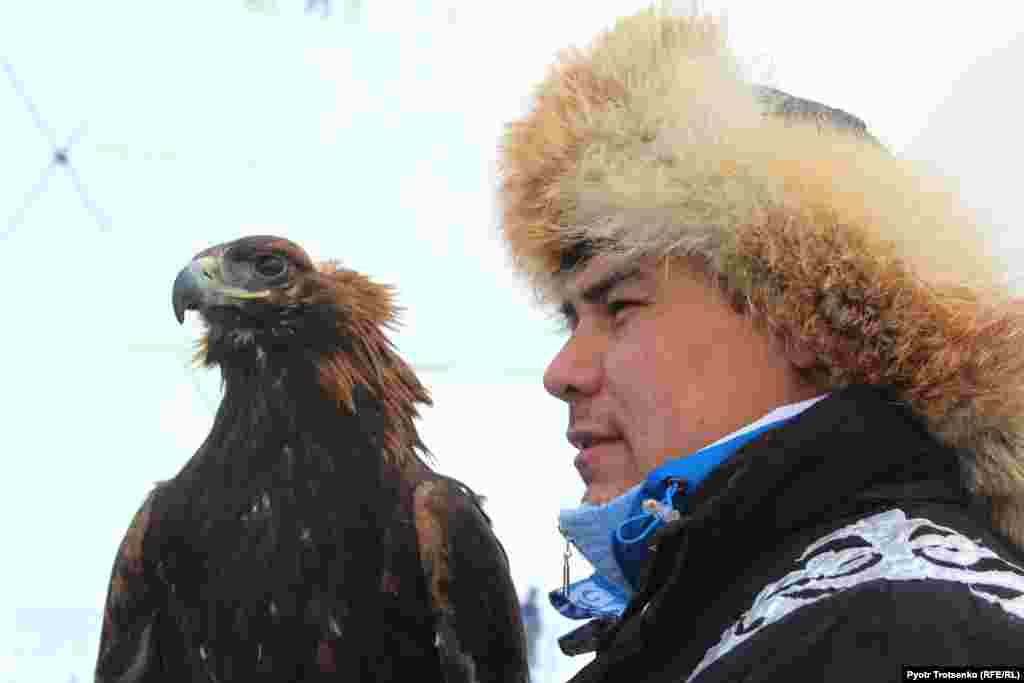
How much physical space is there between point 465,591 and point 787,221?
2.61 ft

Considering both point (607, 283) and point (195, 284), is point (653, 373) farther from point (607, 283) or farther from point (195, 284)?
point (195, 284)

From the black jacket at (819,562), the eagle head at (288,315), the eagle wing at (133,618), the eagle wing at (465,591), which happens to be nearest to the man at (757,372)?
the black jacket at (819,562)

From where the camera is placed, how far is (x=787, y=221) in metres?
1.23

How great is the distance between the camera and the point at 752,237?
4.05 ft

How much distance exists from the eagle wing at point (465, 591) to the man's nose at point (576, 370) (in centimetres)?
47

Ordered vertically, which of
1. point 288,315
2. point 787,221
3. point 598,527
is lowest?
point 598,527

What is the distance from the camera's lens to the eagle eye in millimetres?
1802

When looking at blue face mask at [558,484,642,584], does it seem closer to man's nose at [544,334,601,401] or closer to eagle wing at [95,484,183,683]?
man's nose at [544,334,601,401]

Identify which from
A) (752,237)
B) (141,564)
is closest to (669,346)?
(752,237)

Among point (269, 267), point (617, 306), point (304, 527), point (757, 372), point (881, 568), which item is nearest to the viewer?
point (881, 568)

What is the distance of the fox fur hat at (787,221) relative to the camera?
1.18 metres

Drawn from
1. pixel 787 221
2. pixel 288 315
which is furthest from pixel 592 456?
pixel 288 315

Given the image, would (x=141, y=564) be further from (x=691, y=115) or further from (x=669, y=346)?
(x=691, y=115)

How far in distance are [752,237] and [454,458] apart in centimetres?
96
